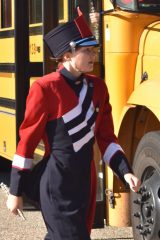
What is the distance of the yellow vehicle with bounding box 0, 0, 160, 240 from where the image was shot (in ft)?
12.8

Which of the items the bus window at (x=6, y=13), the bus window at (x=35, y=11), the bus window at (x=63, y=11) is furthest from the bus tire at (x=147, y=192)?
the bus window at (x=6, y=13)

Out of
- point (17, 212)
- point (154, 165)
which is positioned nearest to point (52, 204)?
point (17, 212)

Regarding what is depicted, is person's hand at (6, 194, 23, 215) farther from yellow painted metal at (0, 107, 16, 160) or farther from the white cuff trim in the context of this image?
yellow painted metal at (0, 107, 16, 160)

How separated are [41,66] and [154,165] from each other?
1421mm

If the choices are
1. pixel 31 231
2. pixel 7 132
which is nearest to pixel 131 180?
pixel 31 231

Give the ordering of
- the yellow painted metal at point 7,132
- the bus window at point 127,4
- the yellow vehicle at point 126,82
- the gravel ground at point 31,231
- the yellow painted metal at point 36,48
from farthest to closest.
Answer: the yellow painted metal at point 7,132 → the yellow painted metal at point 36,48 → the gravel ground at point 31,231 → the bus window at point 127,4 → the yellow vehicle at point 126,82

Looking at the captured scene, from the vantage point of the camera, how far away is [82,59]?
9.85ft

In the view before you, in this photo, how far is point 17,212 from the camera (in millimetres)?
2961

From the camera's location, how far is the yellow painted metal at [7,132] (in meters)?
5.59

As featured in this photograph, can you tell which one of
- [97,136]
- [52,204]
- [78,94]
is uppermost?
[78,94]

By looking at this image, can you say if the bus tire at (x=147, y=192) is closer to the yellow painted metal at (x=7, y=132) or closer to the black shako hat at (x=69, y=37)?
the black shako hat at (x=69, y=37)

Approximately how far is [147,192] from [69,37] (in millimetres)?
1242

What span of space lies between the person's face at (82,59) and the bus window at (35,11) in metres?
2.00

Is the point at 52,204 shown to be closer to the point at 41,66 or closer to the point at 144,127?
the point at 144,127
